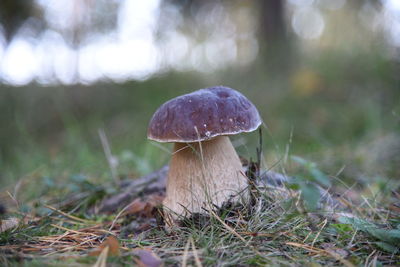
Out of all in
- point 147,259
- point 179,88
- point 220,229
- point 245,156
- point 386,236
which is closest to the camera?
point 147,259

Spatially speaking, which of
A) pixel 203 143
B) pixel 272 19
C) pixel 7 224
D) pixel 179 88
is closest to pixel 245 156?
pixel 203 143

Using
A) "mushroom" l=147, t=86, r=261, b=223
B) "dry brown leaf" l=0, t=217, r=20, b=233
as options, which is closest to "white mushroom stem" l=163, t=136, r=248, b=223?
"mushroom" l=147, t=86, r=261, b=223

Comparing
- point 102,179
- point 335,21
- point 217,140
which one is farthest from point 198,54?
point 335,21

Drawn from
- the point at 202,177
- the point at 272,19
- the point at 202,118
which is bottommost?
the point at 202,177

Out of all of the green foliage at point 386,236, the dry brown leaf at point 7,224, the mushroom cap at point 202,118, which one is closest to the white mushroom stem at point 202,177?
the mushroom cap at point 202,118

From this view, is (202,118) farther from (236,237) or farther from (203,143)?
(236,237)

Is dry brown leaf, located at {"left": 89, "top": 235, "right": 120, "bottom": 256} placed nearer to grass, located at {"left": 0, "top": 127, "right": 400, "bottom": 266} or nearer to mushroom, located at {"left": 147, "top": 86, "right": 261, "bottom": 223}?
grass, located at {"left": 0, "top": 127, "right": 400, "bottom": 266}
